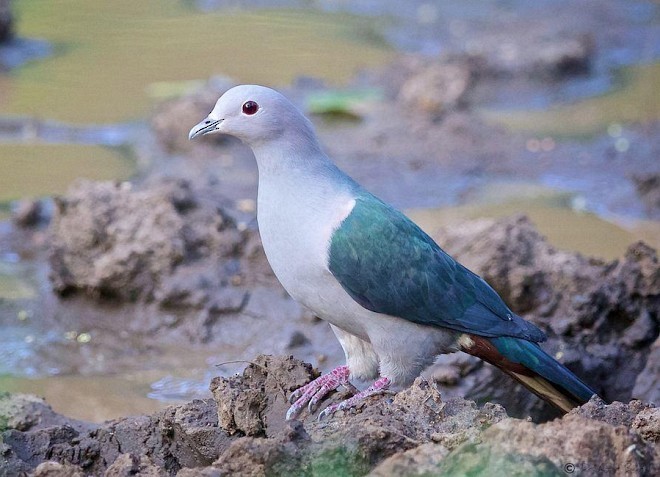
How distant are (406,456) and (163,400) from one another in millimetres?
2724

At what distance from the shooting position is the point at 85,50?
1161 centimetres

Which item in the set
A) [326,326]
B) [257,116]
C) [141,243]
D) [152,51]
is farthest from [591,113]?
[257,116]

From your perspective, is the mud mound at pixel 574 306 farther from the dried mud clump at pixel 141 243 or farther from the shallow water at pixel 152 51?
the shallow water at pixel 152 51

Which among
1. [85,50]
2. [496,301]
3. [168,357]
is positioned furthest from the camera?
[85,50]

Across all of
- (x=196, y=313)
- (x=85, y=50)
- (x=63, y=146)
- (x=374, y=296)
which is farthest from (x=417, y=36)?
(x=374, y=296)

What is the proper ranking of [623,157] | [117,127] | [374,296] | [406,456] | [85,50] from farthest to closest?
[85,50]
[117,127]
[623,157]
[374,296]
[406,456]

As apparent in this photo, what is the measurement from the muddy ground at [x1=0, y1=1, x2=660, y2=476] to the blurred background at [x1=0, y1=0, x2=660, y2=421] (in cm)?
2

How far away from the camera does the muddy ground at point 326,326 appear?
3.06 m

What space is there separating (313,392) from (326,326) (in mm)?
1883

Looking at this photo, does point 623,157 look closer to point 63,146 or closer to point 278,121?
point 63,146

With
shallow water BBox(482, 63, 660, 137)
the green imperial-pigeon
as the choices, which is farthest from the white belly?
shallow water BBox(482, 63, 660, 137)

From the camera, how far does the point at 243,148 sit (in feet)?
28.5

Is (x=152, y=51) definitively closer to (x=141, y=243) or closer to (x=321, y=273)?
(x=141, y=243)

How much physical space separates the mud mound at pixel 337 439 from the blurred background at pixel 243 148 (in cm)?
149
